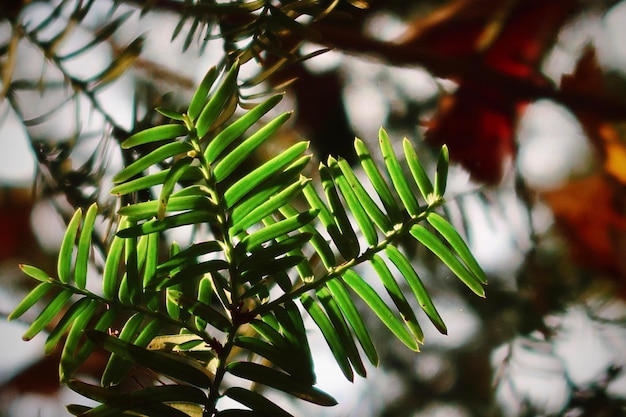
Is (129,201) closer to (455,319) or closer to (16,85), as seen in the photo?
(16,85)

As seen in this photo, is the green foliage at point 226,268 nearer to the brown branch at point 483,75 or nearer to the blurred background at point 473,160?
the blurred background at point 473,160

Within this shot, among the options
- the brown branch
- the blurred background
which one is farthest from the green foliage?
the brown branch

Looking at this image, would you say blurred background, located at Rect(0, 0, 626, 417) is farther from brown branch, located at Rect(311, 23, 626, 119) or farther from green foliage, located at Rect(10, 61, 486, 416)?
green foliage, located at Rect(10, 61, 486, 416)

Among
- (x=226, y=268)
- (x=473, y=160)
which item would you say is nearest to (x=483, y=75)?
(x=473, y=160)

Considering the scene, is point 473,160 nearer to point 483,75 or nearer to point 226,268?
point 483,75

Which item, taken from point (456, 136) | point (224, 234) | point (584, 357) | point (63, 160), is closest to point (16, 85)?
point (63, 160)
